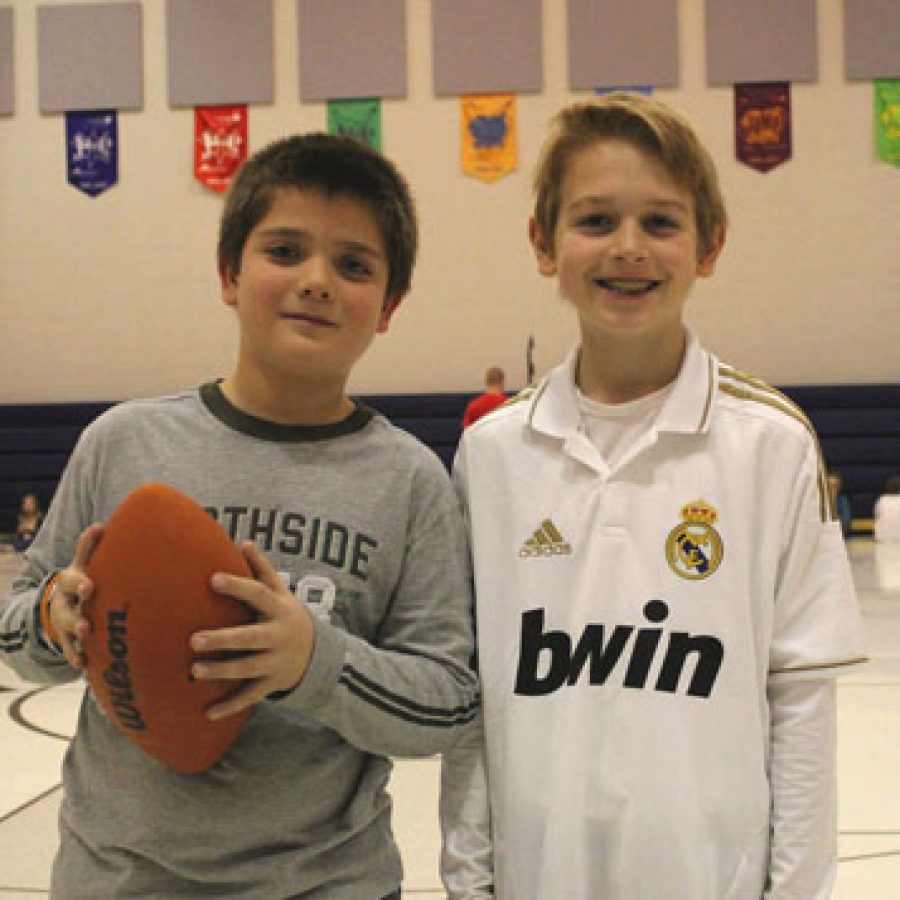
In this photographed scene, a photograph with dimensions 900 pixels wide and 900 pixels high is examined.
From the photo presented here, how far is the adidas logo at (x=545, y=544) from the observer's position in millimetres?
1384

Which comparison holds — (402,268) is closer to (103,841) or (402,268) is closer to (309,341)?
(309,341)

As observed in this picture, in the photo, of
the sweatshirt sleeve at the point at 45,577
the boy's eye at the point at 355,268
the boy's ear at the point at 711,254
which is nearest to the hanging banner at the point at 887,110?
the boy's ear at the point at 711,254

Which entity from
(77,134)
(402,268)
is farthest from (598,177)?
(77,134)

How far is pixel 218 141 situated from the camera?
10.9 metres

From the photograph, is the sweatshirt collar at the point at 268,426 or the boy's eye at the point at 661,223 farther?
the boy's eye at the point at 661,223

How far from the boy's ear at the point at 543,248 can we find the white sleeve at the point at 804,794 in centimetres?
59

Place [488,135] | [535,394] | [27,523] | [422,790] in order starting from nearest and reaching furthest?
[535,394]
[422,790]
[27,523]
[488,135]

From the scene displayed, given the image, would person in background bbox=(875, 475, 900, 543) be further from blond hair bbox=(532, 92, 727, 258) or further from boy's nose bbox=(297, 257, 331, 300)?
boy's nose bbox=(297, 257, 331, 300)

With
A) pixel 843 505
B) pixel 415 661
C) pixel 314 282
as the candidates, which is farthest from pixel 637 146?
pixel 843 505

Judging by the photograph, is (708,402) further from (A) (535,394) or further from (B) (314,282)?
(B) (314,282)

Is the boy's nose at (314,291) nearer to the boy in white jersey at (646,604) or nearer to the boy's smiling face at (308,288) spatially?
→ the boy's smiling face at (308,288)

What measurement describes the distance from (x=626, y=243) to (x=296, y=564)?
0.54 meters

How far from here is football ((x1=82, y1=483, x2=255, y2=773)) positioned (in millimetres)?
1052

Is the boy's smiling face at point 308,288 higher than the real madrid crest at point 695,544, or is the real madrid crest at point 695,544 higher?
the boy's smiling face at point 308,288
